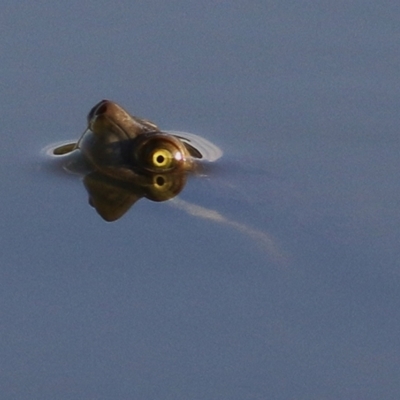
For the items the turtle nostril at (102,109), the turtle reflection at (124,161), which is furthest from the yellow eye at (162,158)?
the turtle nostril at (102,109)

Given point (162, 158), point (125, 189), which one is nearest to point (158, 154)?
point (162, 158)

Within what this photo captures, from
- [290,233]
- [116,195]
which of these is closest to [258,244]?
[290,233]

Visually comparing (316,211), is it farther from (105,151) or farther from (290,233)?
(105,151)

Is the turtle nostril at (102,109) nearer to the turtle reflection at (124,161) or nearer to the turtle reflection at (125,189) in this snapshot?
the turtle reflection at (124,161)

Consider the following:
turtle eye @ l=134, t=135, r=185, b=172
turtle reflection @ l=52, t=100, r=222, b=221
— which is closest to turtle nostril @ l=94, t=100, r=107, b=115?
turtle reflection @ l=52, t=100, r=222, b=221

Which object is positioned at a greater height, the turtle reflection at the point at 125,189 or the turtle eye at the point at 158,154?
the turtle eye at the point at 158,154

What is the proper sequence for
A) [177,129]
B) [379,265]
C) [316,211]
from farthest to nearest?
[177,129] → [316,211] → [379,265]

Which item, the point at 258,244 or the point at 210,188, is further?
the point at 210,188

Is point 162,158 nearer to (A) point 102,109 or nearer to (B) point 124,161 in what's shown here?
(B) point 124,161
